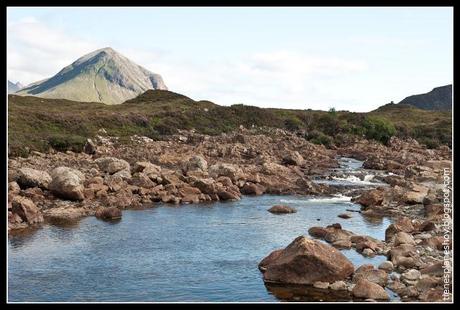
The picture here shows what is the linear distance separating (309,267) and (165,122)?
214 ft

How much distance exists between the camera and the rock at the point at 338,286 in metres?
23.0

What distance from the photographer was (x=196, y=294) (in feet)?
73.9

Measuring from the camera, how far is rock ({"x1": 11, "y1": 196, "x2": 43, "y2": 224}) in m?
33.8

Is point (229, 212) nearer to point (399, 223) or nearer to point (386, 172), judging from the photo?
point (399, 223)

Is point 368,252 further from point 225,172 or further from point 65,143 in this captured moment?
point 65,143

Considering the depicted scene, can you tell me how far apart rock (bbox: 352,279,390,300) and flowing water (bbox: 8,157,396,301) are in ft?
11.6

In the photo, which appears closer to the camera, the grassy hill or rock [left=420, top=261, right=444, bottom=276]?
rock [left=420, top=261, right=444, bottom=276]

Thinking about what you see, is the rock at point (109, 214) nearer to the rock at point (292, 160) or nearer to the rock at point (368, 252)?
the rock at point (368, 252)

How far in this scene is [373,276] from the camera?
2370 centimetres

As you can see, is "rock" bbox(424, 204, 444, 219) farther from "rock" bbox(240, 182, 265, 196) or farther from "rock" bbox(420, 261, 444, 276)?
"rock" bbox(240, 182, 265, 196)

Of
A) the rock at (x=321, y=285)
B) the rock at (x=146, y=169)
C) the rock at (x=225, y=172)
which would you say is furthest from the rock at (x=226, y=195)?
the rock at (x=321, y=285)

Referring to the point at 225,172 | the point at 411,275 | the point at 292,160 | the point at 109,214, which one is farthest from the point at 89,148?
the point at 411,275

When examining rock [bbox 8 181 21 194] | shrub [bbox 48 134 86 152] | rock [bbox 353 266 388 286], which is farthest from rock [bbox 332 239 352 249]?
shrub [bbox 48 134 86 152]
